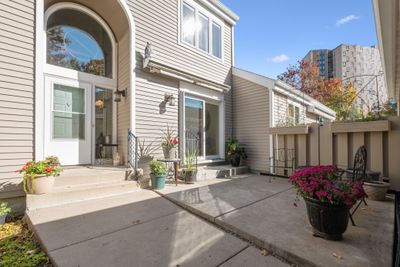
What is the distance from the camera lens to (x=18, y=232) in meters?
2.75

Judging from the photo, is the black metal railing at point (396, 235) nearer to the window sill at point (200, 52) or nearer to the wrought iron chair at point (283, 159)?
the wrought iron chair at point (283, 159)

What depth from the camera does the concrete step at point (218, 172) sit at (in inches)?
219

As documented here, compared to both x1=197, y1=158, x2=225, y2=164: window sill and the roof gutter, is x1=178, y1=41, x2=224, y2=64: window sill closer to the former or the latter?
the roof gutter

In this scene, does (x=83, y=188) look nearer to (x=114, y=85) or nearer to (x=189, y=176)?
(x=189, y=176)

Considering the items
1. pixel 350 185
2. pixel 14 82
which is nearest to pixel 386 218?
pixel 350 185

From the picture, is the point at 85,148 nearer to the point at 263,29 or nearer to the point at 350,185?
the point at 350,185

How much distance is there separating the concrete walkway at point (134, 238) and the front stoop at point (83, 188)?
15cm

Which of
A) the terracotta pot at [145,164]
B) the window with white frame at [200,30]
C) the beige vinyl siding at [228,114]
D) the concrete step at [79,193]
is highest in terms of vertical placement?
the window with white frame at [200,30]

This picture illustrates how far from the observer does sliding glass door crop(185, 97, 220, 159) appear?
623cm

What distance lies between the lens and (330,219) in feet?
7.03

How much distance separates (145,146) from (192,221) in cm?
276

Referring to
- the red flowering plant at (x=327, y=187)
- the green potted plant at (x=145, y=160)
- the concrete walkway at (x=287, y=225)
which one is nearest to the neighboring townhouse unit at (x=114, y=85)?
the green potted plant at (x=145, y=160)

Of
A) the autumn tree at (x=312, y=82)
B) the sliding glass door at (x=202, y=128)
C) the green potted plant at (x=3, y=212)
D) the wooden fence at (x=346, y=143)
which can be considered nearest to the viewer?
the green potted plant at (x=3, y=212)

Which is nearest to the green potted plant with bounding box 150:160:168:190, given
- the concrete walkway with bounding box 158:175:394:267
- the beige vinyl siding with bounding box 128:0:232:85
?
the concrete walkway with bounding box 158:175:394:267
